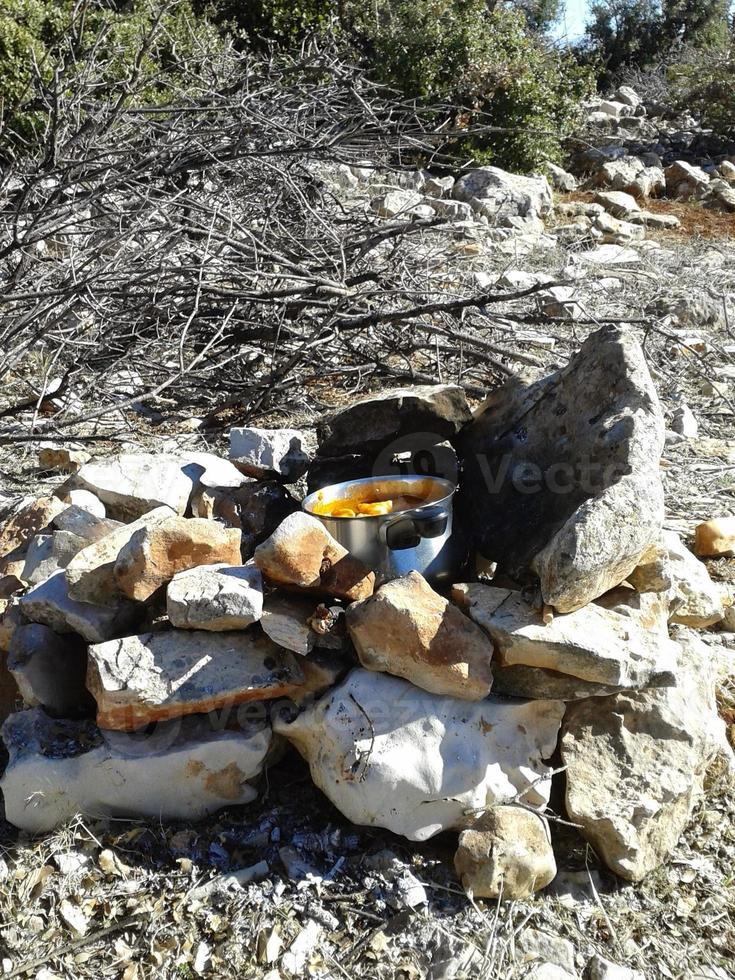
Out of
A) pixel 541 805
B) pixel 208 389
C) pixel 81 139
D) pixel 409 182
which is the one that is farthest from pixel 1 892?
pixel 409 182

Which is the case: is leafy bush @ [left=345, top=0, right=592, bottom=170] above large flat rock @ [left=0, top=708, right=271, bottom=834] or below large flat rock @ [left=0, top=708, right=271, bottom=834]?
above

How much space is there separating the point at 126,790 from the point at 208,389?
2543mm

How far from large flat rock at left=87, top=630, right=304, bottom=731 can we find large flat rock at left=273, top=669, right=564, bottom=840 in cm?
14

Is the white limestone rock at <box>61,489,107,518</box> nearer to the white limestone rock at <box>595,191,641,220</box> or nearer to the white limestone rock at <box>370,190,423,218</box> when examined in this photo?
the white limestone rock at <box>370,190,423,218</box>

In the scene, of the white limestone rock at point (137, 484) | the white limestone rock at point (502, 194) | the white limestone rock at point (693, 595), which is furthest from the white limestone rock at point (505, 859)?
the white limestone rock at point (502, 194)

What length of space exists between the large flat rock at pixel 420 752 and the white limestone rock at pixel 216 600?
293 millimetres

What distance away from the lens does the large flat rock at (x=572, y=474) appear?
211 cm

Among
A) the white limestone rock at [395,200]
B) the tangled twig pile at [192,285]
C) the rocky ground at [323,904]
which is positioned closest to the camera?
the rocky ground at [323,904]

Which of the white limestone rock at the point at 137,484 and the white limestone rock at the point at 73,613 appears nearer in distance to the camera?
the white limestone rock at the point at 73,613

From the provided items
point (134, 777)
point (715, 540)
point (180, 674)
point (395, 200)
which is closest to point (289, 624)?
point (180, 674)

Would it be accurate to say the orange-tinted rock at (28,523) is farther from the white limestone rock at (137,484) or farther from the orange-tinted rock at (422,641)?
the orange-tinted rock at (422,641)

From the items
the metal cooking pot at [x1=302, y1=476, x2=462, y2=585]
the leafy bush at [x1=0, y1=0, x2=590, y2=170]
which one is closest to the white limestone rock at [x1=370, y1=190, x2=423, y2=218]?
the leafy bush at [x1=0, y1=0, x2=590, y2=170]

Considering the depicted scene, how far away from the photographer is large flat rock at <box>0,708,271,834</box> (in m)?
2.24

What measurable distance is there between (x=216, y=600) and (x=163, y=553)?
0.22 metres
